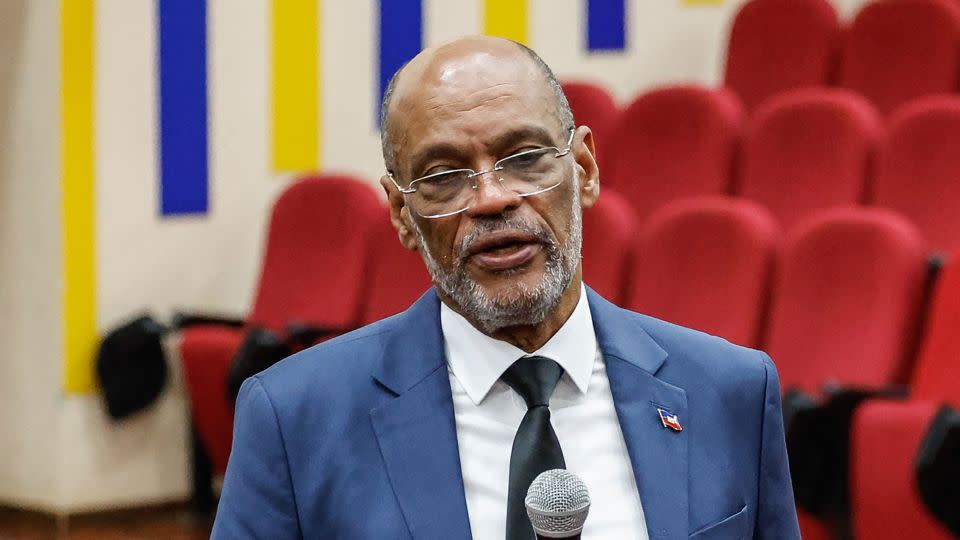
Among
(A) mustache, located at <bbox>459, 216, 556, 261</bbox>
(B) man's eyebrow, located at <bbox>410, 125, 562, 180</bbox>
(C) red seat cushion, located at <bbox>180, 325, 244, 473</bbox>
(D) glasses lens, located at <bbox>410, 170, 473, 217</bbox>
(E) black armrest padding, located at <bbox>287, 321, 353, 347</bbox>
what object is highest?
(B) man's eyebrow, located at <bbox>410, 125, 562, 180</bbox>

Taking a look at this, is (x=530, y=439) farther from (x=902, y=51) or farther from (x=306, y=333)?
(x=902, y=51)

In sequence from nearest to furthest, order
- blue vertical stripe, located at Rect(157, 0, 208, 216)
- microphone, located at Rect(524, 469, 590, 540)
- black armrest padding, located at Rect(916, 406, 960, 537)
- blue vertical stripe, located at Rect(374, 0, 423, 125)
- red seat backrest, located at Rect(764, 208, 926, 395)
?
microphone, located at Rect(524, 469, 590, 540) → black armrest padding, located at Rect(916, 406, 960, 537) → red seat backrest, located at Rect(764, 208, 926, 395) → blue vertical stripe, located at Rect(157, 0, 208, 216) → blue vertical stripe, located at Rect(374, 0, 423, 125)

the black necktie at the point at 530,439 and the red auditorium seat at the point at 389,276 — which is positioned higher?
the black necktie at the point at 530,439

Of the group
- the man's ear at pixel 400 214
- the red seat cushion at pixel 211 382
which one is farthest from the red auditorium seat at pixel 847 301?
the man's ear at pixel 400 214

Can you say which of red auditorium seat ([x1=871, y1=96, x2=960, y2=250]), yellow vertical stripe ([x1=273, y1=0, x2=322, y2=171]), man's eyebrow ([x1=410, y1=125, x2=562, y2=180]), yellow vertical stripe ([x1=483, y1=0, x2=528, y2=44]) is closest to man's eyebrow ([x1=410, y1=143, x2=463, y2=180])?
man's eyebrow ([x1=410, y1=125, x2=562, y2=180])

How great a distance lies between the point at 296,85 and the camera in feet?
4.54

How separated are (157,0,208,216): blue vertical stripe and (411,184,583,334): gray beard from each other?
0.96 meters

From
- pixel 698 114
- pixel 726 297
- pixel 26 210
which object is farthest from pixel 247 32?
pixel 726 297

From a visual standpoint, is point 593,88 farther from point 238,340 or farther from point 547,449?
point 547,449

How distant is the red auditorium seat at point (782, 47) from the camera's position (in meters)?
1.35

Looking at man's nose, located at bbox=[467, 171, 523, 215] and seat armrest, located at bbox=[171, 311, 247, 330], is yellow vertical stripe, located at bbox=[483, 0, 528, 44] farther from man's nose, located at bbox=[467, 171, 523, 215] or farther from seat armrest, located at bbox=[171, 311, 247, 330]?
man's nose, located at bbox=[467, 171, 523, 215]

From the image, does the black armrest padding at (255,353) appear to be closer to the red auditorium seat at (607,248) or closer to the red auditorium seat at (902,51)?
the red auditorium seat at (607,248)

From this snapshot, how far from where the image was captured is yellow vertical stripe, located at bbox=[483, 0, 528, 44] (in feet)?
4.86

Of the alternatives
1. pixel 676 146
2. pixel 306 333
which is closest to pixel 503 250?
pixel 306 333
